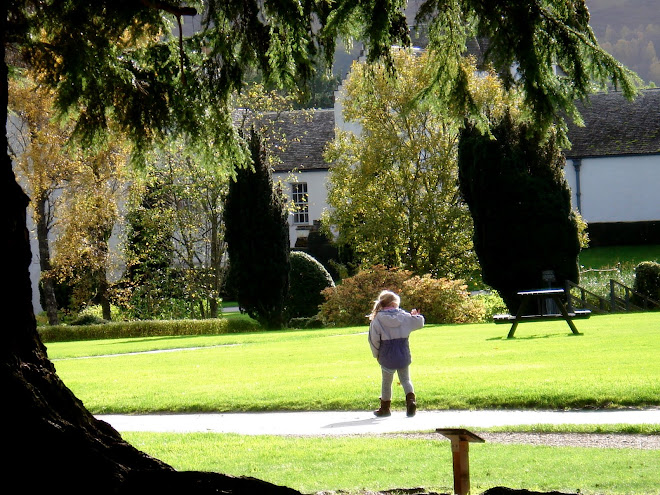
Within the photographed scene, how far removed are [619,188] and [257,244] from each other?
22.1 m

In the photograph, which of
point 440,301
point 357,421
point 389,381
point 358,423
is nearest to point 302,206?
point 440,301

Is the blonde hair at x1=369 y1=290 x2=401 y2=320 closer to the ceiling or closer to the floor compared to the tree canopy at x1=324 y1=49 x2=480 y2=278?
closer to the floor

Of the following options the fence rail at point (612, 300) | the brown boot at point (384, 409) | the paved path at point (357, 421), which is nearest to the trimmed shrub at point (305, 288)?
the fence rail at point (612, 300)

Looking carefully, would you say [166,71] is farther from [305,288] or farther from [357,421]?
[305,288]

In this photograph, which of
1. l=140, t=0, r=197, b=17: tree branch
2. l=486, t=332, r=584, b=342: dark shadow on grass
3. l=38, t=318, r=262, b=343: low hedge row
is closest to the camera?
l=140, t=0, r=197, b=17: tree branch

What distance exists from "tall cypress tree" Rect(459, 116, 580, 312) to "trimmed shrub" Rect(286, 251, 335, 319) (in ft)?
18.8

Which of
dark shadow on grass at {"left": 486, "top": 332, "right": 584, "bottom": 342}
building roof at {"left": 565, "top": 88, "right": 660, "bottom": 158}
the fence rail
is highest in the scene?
building roof at {"left": 565, "top": 88, "right": 660, "bottom": 158}

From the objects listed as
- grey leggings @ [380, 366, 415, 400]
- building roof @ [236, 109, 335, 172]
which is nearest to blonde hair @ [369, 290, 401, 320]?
A: grey leggings @ [380, 366, 415, 400]

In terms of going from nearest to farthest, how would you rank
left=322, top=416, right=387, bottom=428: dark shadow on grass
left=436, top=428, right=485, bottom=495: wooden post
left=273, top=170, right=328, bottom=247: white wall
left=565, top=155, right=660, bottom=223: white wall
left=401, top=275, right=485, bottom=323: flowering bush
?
left=436, top=428, right=485, bottom=495: wooden post
left=322, top=416, right=387, bottom=428: dark shadow on grass
left=401, top=275, right=485, bottom=323: flowering bush
left=565, top=155, right=660, bottom=223: white wall
left=273, top=170, right=328, bottom=247: white wall

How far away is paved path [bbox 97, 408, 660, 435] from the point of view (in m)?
9.43

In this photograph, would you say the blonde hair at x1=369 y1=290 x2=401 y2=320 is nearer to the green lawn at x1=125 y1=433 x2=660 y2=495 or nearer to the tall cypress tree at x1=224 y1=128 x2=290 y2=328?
→ the green lawn at x1=125 y1=433 x2=660 y2=495

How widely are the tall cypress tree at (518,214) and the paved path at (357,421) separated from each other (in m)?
18.8

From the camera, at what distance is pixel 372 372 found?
1416cm

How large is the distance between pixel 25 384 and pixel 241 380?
9180 millimetres
